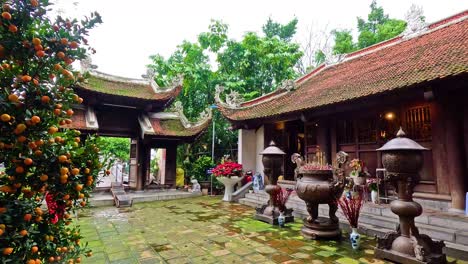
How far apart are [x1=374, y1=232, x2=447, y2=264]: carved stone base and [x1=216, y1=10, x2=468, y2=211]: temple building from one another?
7.90 feet

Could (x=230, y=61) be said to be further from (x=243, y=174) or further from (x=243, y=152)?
(x=243, y=174)


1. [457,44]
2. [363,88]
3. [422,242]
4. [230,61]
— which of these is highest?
[230,61]

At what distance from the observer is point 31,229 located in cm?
162

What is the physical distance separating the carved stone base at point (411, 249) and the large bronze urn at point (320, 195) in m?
0.97

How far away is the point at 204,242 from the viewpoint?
15.1 ft

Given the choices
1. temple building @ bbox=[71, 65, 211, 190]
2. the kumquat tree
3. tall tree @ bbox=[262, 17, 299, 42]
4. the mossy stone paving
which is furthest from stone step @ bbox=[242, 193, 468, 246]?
tall tree @ bbox=[262, 17, 299, 42]

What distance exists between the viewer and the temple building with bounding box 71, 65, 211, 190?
396 inches

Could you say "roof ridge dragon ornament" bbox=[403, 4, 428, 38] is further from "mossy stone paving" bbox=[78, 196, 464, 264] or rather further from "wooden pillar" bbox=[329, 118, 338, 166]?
"mossy stone paving" bbox=[78, 196, 464, 264]

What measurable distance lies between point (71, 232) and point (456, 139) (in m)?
6.72

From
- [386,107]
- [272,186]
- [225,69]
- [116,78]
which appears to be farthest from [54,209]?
[225,69]

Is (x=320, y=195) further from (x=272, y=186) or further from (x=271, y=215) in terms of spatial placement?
(x=271, y=215)

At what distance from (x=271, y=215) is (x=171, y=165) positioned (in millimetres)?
6645

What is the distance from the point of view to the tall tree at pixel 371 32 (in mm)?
17109

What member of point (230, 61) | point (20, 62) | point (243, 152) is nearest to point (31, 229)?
point (20, 62)
